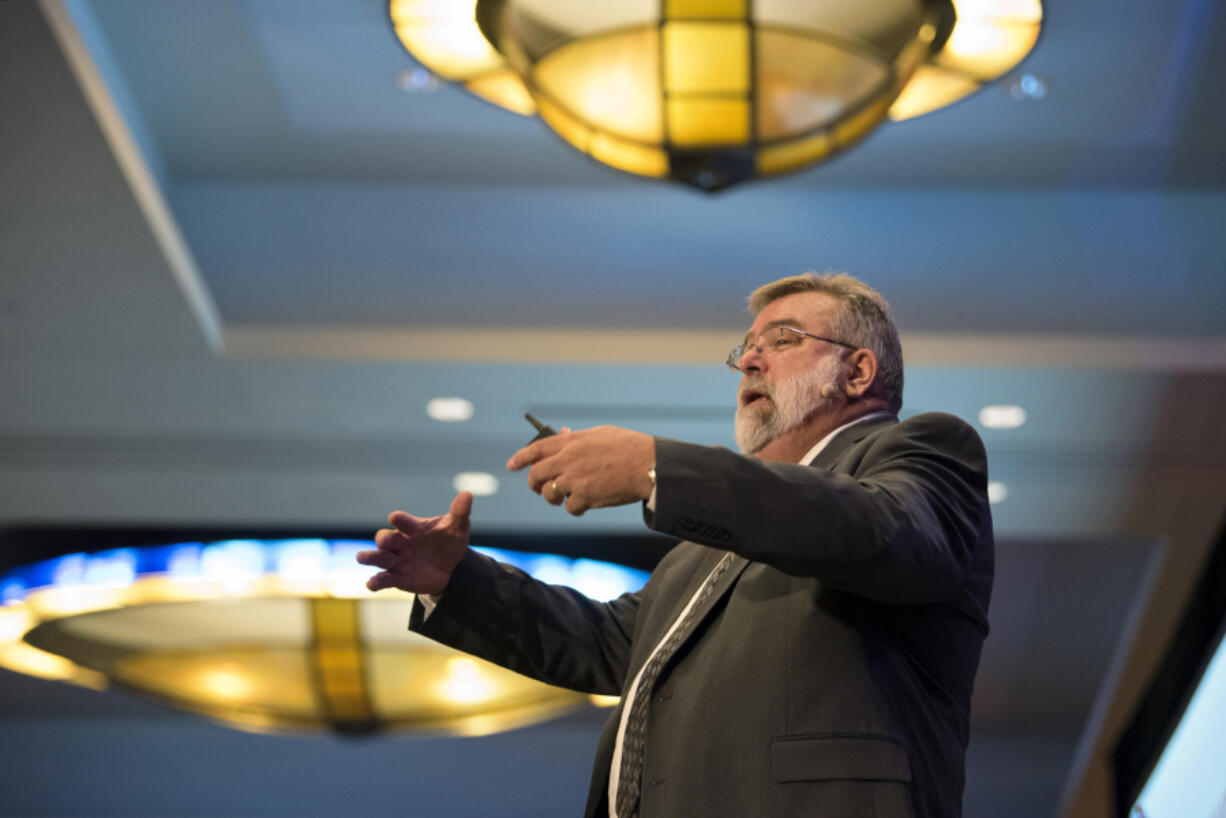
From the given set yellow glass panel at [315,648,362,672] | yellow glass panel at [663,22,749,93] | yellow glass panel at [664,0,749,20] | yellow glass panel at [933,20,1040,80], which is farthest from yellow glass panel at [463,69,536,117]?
yellow glass panel at [315,648,362,672]

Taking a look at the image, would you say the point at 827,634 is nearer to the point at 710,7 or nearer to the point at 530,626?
the point at 530,626

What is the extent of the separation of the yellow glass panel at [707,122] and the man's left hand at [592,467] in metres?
3.13

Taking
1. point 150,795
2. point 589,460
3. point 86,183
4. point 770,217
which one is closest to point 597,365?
point 770,217

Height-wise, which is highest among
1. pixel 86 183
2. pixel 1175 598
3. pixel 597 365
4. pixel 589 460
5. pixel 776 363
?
pixel 86 183

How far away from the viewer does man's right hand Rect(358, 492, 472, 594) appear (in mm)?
2088

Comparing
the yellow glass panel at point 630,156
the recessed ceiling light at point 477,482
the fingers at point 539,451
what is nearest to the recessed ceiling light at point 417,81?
the yellow glass panel at point 630,156

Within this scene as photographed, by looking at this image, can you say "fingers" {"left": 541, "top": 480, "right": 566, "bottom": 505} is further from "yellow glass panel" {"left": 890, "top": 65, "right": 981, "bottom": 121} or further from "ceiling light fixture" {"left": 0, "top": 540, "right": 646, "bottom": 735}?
"ceiling light fixture" {"left": 0, "top": 540, "right": 646, "bottom": 735}

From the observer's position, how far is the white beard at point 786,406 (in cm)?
228

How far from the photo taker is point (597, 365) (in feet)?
24.8

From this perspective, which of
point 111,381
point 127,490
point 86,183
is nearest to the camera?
point 86,183

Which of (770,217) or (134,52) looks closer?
(134,52)

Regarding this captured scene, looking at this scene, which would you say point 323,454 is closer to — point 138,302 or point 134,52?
point 138,302

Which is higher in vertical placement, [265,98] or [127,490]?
[265,98]

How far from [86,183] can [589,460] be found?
17.6ft
